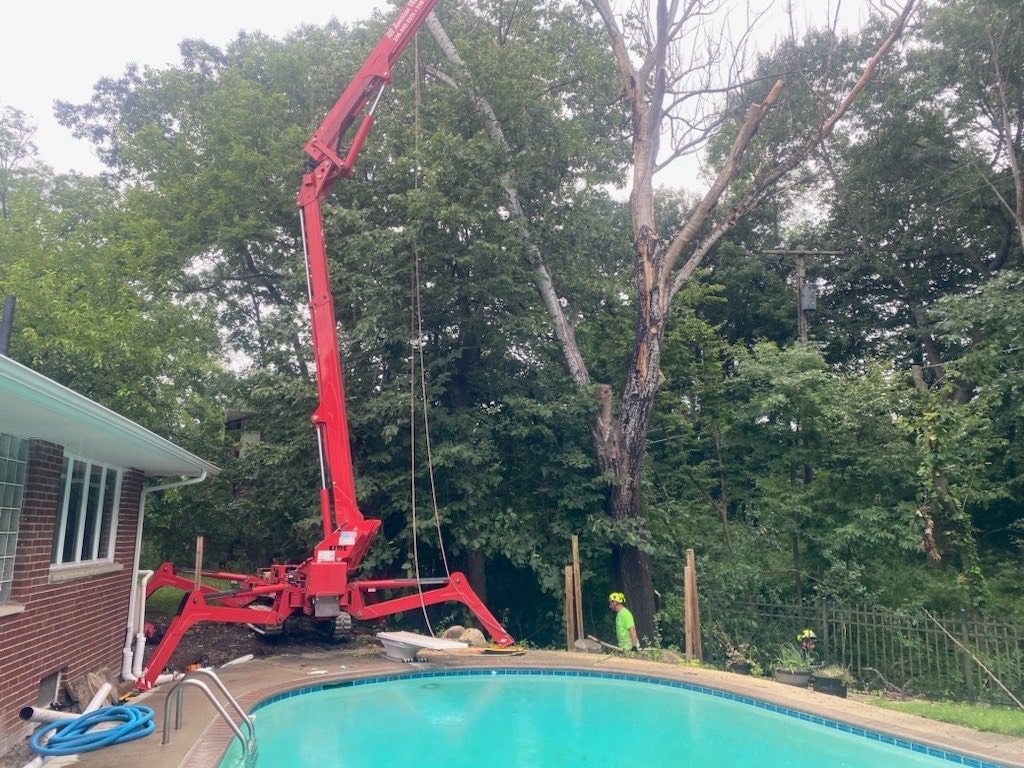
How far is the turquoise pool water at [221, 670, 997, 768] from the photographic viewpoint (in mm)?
7129

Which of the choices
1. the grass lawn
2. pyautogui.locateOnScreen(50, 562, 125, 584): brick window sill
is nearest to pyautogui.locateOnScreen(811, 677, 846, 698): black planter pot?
the grass lawn

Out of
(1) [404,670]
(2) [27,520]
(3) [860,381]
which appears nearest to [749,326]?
(3) [860,381]

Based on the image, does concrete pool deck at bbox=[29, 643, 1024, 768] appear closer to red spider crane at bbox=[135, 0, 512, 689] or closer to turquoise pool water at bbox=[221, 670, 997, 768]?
→ turquoise pool water at bbox=[221, 670, 997, 768]

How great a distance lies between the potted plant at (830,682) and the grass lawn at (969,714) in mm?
401

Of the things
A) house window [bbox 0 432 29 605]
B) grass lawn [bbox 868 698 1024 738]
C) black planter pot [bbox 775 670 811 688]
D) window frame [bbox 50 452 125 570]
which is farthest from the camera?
black planter pot [bbox 775 670 811 688]

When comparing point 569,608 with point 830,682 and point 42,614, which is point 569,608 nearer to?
point 830,682

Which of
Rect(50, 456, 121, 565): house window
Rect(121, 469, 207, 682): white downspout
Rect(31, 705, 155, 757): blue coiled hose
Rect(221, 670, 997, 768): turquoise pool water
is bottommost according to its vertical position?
Rect(221, 670, 997, 768): turquoise pool water

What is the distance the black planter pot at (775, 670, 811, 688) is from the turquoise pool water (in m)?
1.32

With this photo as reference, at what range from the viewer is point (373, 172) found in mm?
14867

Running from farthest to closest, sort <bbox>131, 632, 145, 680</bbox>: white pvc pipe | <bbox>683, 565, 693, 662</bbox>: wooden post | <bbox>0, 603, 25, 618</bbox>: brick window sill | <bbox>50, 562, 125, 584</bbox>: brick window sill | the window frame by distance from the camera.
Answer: <bbox>683, 565, 693, 662</bbox>: wooden post → <bbox>131, 632, 145, 680</bbox>: white pvc pipe → the window frame → <bbox>50, 562, 125, 584</bbox>: brick window sill → <bbox>0, 603, 25, 618</bbox>: brick window sill

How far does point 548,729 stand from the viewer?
839 cm

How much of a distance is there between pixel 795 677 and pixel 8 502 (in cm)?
940

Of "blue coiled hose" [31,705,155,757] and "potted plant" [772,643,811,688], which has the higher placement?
"blue coiled hose" [31,705,155,757]

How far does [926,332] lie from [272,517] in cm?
1618
